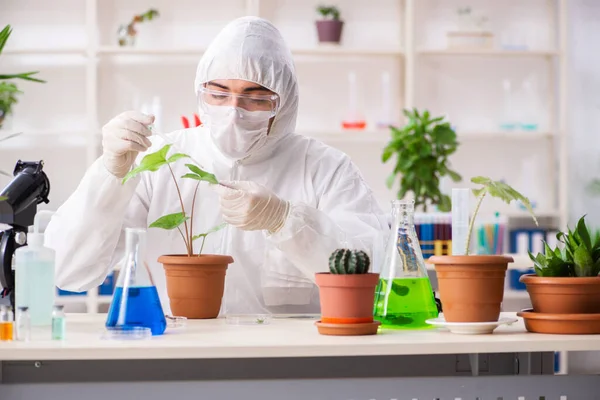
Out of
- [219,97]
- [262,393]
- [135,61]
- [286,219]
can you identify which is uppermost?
[135,61]

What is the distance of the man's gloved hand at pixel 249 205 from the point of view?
1.66m

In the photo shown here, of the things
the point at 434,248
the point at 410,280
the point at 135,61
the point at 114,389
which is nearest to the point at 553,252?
the point at 410,280

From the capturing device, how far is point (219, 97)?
1929 millimetres

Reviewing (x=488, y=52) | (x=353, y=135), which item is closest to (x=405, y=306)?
(x=353, y=135)

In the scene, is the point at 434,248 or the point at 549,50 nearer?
the point at 434,248

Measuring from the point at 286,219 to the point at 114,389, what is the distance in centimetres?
60

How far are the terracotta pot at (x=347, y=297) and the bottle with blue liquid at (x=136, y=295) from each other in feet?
0.91

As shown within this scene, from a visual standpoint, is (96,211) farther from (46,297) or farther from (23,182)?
(46,297)

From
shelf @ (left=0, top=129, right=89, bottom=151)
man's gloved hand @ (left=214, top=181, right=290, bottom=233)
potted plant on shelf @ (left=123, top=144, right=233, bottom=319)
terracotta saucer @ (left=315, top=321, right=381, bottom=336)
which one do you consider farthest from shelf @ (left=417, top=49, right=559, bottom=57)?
terracotta saucer @ (left=315, top=321, right=381, bottom=336)

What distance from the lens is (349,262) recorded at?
51.4 inches

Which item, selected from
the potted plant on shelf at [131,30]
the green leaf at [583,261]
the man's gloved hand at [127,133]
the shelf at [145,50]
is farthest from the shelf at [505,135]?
the green leaf at [583,261]

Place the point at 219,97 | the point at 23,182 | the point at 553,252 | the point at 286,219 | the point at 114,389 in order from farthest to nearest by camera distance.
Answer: the point at 219,97 → the point at 286,219 → the point at 23,182 → the point at 553,252 → the point at 114,389

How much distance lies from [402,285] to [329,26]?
3190 millimetres

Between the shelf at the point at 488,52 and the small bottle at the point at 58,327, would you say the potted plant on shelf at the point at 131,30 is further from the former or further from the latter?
the small bottle at the point at 58,327
